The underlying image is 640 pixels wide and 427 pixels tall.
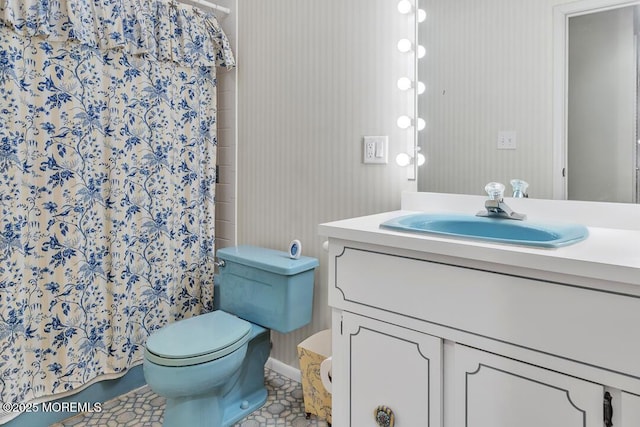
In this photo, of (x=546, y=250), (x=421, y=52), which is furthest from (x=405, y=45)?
(x=546, y=250)

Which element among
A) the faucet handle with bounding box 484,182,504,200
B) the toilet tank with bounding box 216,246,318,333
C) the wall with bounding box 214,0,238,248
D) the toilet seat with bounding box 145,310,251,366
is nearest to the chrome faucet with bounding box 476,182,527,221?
the faucet handle with bounding box 484,182,504,200

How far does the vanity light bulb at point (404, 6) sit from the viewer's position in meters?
1.67

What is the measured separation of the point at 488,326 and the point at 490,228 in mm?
441

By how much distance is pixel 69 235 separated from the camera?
1777 millimetres

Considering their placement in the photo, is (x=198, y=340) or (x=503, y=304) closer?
(x=503, y=304)

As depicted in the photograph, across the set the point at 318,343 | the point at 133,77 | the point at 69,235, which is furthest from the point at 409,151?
the point at 69,235

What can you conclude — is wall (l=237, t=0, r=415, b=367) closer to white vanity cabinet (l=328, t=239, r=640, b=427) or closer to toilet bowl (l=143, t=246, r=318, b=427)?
toilet bowl (l=143, t=246, r=318, b=427)

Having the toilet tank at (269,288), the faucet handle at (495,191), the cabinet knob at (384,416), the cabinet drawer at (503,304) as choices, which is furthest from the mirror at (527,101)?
the cabinet knob at (384,416)

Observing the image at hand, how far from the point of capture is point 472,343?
1062 mm

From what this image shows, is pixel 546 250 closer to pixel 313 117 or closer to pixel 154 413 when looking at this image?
pixel 313 117

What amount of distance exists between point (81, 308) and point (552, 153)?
77.5 inches

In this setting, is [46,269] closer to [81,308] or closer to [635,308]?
[81,308]

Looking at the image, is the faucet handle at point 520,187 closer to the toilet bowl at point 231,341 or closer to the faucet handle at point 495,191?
the faucet handle at point 495,191

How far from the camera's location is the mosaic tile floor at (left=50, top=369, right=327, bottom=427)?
1812mm
